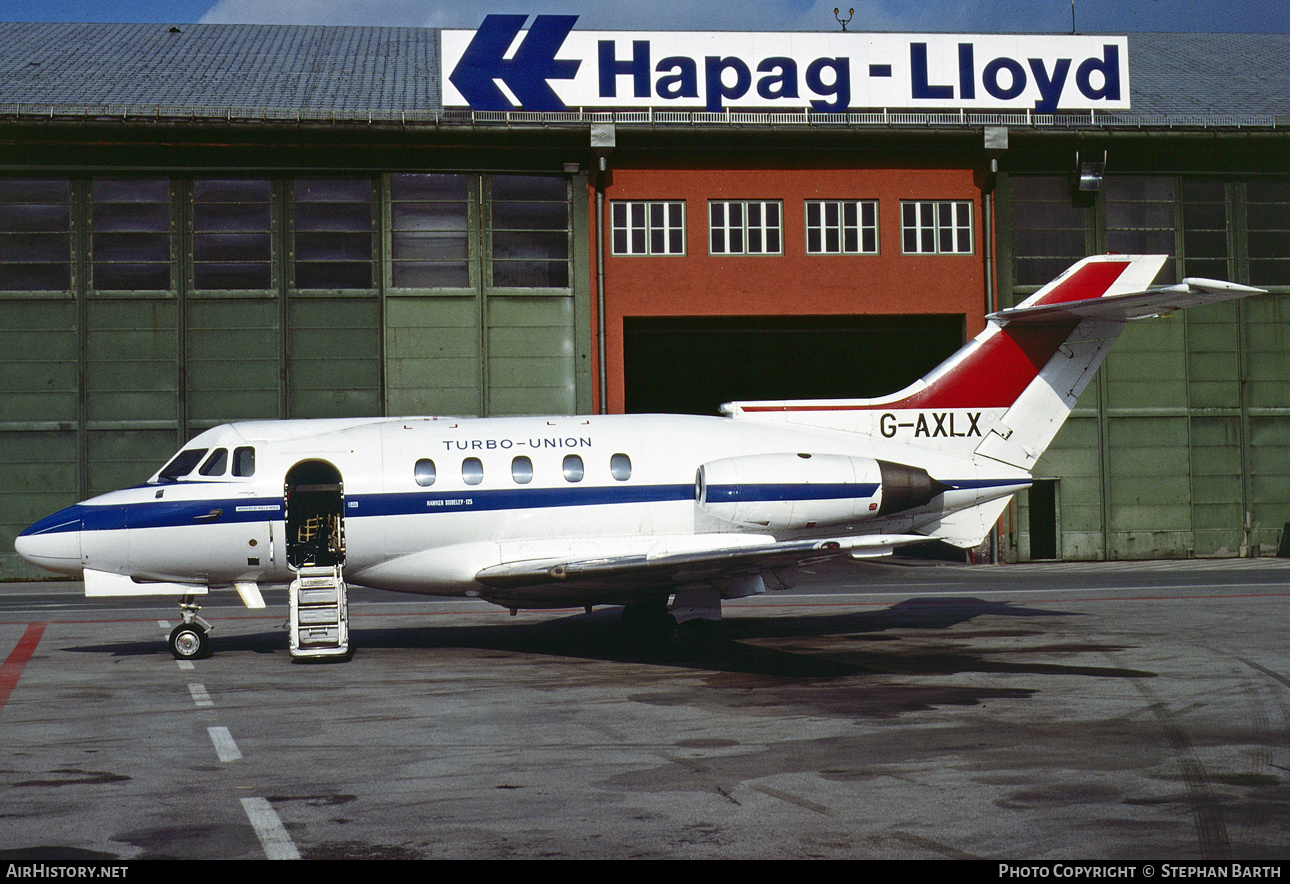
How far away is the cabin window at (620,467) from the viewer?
1827cm

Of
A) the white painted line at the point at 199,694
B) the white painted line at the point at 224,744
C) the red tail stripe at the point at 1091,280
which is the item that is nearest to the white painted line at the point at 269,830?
the white painted line at the point at 224,744

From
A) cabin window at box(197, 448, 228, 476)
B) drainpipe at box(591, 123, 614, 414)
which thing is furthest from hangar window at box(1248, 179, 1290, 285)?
cabin window at box(197, 448, 228, 476)

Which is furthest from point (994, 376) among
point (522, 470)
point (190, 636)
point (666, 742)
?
point (190, 636)

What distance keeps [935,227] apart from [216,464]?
25.4 m

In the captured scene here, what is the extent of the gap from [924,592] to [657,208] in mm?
15157

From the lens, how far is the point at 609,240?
36094mm

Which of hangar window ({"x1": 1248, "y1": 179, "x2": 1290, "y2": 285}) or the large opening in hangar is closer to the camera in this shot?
hangar window ({"x1": 1248, "y1": 179, "x2": 1290, "y2": 285})

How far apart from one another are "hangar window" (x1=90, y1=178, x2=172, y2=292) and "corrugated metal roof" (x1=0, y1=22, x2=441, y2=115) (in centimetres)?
309

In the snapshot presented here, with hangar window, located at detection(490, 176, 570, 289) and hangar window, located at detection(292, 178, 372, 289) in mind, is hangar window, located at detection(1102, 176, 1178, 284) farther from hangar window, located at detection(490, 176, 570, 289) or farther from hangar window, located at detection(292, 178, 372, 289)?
hangar window, located at detection(292, 178, 372, 289)

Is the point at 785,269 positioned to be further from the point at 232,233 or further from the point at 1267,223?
the point at 232,233

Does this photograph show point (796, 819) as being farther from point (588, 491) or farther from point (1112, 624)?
point (1112, 624)

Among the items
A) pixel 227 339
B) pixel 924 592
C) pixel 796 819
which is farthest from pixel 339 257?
pixel 796 819

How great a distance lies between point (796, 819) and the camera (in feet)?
28.5

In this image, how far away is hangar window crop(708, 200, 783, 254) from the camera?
119ft
